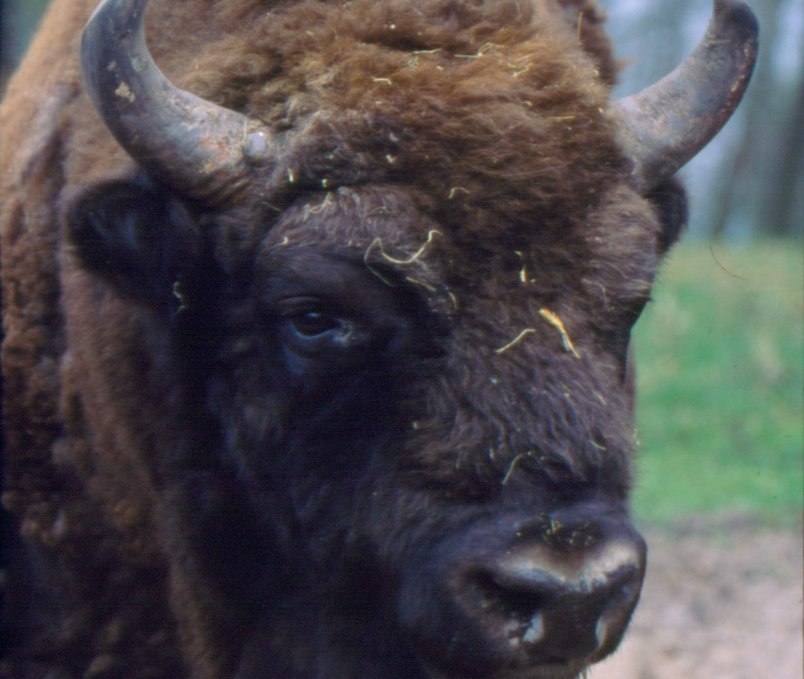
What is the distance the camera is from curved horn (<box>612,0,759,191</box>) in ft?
12.2

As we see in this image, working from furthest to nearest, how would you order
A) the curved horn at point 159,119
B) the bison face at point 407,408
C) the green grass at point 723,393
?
1. the green grass at point 723,393
2. the curved horn at point 159,119
3. the bison face at point 407,408

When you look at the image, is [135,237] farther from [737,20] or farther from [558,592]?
[737,20]

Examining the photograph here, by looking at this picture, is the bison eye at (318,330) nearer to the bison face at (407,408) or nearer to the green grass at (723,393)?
the bison face at (407,408)

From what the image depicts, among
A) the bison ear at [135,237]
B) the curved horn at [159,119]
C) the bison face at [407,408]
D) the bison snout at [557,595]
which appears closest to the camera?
the bison snout at [557,595]

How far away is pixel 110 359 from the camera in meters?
3.89

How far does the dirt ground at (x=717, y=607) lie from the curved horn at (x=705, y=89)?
3023 millimetres

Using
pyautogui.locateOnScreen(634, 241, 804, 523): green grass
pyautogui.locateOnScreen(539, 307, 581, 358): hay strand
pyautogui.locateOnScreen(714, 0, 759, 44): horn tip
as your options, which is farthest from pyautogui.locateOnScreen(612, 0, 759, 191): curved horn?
pyautogui.locateOnScreen(634, 241, 804, 523): green grass

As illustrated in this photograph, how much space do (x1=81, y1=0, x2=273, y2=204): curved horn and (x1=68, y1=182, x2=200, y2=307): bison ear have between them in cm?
16

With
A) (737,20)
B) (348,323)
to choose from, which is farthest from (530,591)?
(737,20)

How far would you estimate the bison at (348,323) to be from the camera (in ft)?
9.92

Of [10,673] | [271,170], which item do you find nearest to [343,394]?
[271,170]

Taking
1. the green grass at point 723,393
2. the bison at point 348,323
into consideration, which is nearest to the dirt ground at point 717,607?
the green grass at point 723,393

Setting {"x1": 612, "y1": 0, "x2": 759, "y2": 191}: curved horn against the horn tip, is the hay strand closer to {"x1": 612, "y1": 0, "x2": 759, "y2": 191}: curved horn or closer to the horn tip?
{"x1": 612, "y1": 0, "x2": 759, "y2": 191}: curved horn

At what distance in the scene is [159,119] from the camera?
10.5 feet
